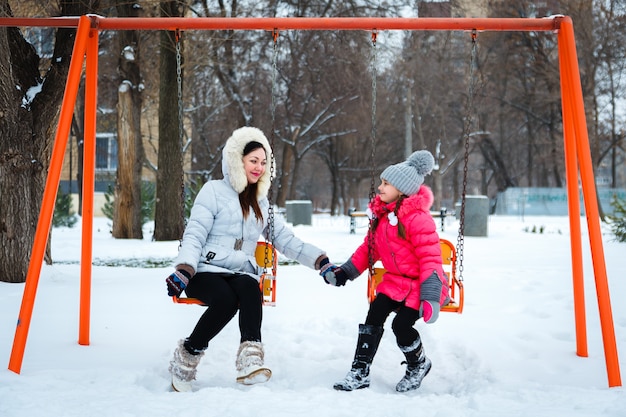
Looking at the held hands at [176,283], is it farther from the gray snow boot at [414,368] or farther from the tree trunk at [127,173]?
the tree trunk at [127,173]

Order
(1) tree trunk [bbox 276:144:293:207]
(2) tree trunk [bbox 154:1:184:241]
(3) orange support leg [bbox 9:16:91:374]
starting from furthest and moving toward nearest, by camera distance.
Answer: (1) tree trunk [bbox 276:144:293:207], (2) tree trunk [bbox 154:1:184:241], (3) orange support leg [bbox 9:16:91:374]

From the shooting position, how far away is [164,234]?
11.9 metres

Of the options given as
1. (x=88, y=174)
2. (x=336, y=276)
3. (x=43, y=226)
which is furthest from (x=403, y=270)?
(x=88, y=174)

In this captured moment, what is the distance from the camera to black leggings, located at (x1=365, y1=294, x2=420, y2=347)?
3504 millimetres

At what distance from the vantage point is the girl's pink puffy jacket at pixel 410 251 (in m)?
3.45

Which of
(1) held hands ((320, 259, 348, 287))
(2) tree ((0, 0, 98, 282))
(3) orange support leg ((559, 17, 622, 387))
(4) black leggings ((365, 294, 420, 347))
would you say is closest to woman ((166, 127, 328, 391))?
(1) held hands ((320, 259, 348, 287))

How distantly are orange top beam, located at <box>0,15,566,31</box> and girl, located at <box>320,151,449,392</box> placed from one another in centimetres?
94

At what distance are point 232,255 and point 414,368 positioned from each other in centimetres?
116

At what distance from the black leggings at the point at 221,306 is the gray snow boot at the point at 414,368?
2.67 ft

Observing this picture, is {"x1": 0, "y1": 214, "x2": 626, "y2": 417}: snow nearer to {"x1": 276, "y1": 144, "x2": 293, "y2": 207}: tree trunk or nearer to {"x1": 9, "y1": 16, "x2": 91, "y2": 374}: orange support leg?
{"x1": 9, "y1": 16, "x2": 91, "y2": 374}: orange support leg

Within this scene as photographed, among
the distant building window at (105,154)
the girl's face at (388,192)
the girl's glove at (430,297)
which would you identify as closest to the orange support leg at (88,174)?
the girl's face at (388,192)

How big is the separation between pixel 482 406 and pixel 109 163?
26890 mm

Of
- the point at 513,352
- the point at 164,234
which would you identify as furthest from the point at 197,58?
the point at 513,352

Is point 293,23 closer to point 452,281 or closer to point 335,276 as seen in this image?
point 335,276
